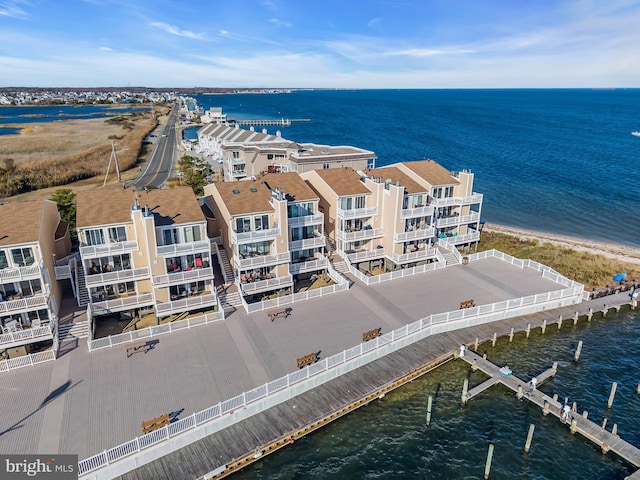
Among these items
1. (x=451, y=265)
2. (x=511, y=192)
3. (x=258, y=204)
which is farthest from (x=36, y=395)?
(x=511, y=192)

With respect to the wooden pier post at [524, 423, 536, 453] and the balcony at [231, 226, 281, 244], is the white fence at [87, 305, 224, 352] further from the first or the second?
the wooden pier post at [524, 423, 536, 453]

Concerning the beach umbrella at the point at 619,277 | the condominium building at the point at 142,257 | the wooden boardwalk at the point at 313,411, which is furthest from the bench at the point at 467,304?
the condominium building at the point at 142,257

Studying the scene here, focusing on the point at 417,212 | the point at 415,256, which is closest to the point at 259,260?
the point at 415,256

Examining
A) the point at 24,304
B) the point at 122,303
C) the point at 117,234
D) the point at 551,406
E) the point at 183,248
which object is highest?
the point at 117,234

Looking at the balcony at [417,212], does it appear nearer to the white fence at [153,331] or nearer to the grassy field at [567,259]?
the grassy field at [567,259]

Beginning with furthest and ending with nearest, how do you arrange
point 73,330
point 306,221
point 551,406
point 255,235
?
point 306,221 → point 255,235 → point 73,330 → point 551,406

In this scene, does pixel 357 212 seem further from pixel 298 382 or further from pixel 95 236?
pixel 95 236
